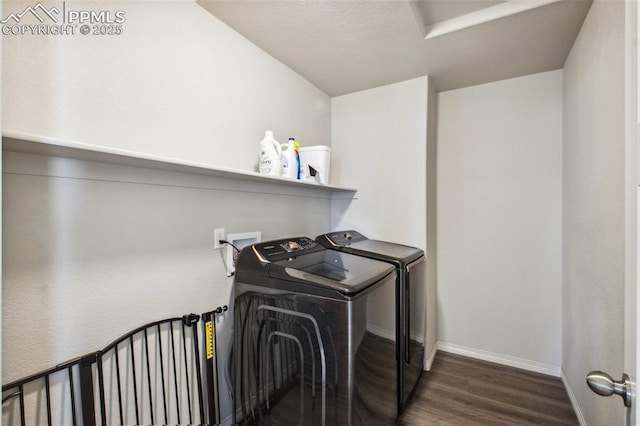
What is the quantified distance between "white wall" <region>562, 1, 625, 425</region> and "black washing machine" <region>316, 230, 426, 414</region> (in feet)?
2.97

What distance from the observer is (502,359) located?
2.57 m

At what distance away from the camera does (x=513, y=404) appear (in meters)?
2.03

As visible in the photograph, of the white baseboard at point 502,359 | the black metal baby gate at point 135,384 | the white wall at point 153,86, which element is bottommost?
the white baseboard at point 502,359

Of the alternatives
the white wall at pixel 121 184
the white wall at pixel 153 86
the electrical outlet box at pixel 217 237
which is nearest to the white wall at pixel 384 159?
the white wall at pixel 153 86

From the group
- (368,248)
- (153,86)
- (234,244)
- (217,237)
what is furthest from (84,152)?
(368,248)

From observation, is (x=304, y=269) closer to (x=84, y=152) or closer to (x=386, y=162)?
(x=84, y=152)

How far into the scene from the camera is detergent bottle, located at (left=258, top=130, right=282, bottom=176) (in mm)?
1790

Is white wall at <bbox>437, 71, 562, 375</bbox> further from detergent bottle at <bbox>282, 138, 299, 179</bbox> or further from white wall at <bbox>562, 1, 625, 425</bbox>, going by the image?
detergent bottle at <bbox>282, 138, 299, 179</bbox>

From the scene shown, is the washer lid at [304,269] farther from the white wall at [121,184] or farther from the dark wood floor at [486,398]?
the dark wood floor at [486,398]

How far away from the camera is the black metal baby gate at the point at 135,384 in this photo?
3.40ft

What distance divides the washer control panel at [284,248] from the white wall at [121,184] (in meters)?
0.27

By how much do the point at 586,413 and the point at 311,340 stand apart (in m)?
1.75

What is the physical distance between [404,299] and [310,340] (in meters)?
0.75

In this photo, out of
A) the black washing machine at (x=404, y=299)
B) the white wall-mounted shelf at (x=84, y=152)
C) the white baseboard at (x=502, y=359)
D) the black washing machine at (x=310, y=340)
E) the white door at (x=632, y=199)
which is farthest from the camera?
the white baseboard at (x=502, y=359)
